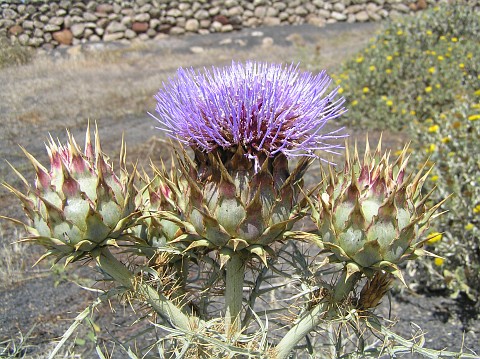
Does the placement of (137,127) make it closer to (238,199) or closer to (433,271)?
(433,271)

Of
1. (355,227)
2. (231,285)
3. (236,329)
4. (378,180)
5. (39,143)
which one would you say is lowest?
(39,143)

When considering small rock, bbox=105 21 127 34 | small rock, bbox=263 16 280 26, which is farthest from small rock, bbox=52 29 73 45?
small rock, bbox=263 16 280 26

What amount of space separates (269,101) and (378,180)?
0.43 meters

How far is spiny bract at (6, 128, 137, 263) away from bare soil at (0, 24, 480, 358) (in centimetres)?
18

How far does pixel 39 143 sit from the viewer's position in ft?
22.3

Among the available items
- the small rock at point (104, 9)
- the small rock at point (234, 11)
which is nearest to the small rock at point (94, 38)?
the small rock at point (104, 9)

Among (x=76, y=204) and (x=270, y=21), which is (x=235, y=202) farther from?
(x=270, y=21)

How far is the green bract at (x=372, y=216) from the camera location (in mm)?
1633

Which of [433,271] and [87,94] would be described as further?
[87,94]

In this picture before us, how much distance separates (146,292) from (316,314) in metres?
0.57

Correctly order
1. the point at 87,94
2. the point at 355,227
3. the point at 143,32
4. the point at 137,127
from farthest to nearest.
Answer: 1. the point at 143,32
2. the point at 87,94
3. the point at 137,127
4. the point at 355,227

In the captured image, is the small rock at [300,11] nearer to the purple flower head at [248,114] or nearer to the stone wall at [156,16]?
the stone wall at [156,16]

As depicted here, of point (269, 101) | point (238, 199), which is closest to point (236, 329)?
point (238, 199)

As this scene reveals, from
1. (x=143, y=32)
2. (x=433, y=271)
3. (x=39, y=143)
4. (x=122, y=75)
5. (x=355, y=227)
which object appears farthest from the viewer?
(x=143, y=32)
